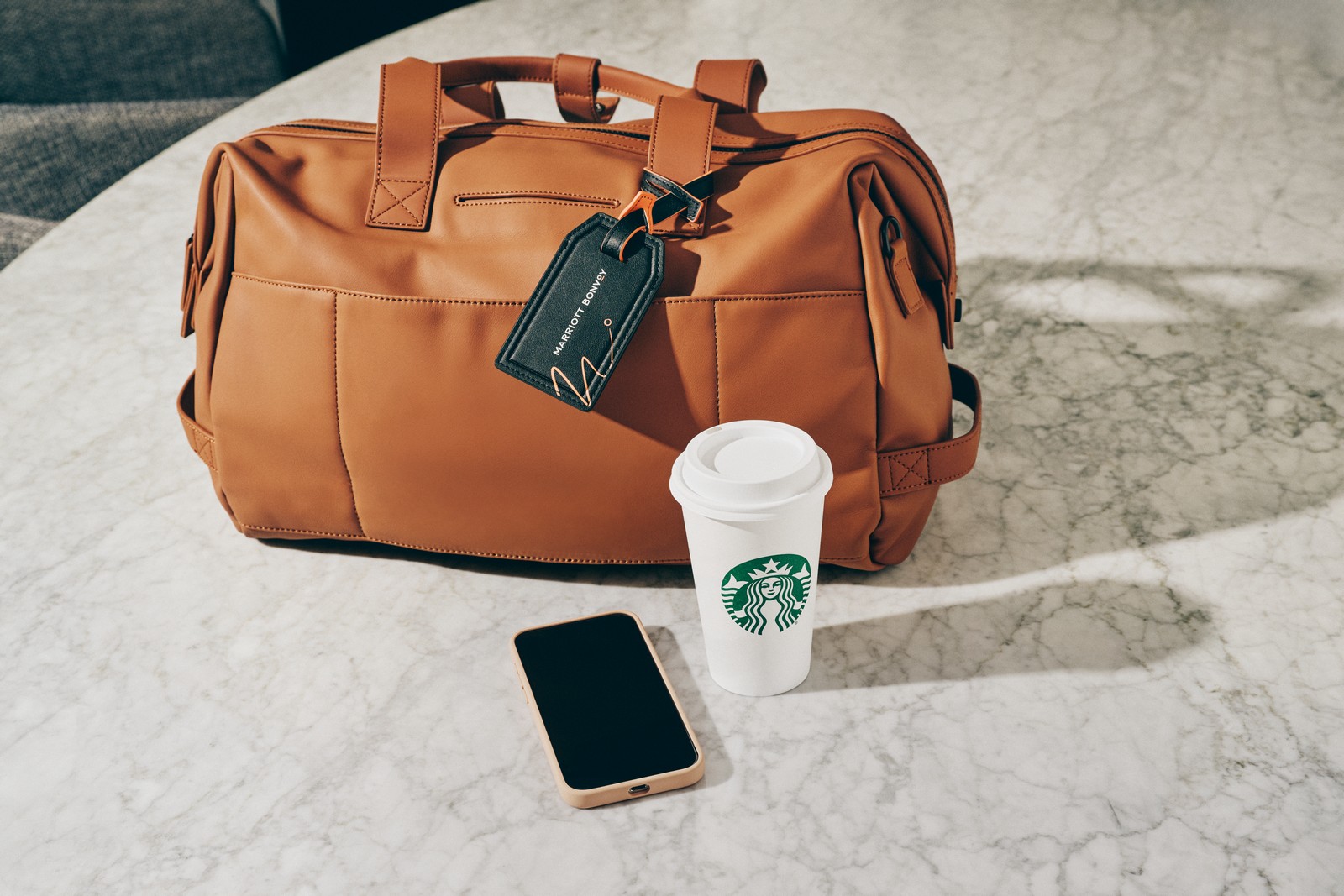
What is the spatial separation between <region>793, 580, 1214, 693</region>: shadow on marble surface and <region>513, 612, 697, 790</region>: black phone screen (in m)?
0.13

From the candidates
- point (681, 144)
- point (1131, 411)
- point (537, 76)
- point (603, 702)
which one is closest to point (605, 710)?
point (603, 702)

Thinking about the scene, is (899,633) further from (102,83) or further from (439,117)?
(102,83)

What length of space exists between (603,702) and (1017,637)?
0.35 m

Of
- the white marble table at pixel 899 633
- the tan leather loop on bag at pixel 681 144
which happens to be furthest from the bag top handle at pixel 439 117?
the white marble table at pixel 899 633

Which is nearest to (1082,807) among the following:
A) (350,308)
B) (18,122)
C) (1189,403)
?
(1189,403)

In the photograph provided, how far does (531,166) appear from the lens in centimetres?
92

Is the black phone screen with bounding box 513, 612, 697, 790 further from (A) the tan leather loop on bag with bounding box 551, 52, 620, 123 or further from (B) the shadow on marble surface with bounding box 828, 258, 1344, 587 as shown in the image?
(A) the tan leather loop on bag with bounding box 551, 52, 620, 123

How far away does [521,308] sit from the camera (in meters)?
0.88

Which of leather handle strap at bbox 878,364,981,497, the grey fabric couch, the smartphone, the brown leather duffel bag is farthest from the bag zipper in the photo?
the grey fabric couch

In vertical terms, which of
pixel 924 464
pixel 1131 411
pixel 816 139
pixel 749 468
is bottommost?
pixel 1131 411

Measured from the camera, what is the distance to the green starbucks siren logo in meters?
0.75

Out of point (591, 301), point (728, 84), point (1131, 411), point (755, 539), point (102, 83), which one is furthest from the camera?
point (102, 83)

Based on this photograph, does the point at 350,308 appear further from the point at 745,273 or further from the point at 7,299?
the point at 7,299

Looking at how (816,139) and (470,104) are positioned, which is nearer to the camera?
(816,139)
